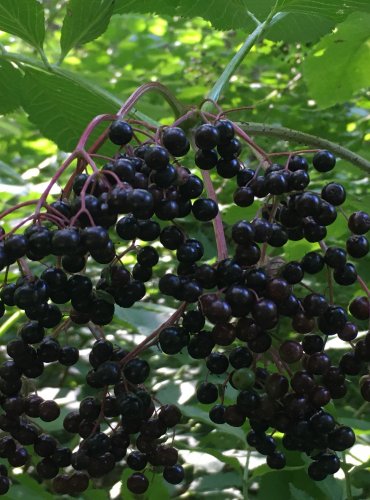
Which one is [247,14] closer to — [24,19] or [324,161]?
[24,19]

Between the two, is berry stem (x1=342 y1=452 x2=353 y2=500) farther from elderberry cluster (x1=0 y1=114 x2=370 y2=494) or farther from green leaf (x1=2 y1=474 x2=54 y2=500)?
green leaf (x1=2 y1=474 x2=54 y2=500)

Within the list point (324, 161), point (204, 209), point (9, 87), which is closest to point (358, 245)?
point (324, 161)

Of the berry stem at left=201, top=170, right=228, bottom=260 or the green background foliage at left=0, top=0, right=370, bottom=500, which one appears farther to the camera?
the green background foliage at left=0, top=0, right=370, bottom=500

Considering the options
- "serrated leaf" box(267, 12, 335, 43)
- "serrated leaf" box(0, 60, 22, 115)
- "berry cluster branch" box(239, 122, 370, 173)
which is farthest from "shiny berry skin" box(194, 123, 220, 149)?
"serrated leaf" box(0, 60, 22, 115)

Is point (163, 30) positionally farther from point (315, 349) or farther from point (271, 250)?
point (315, 349)

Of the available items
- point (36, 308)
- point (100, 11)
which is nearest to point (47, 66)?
point (100, 11)
